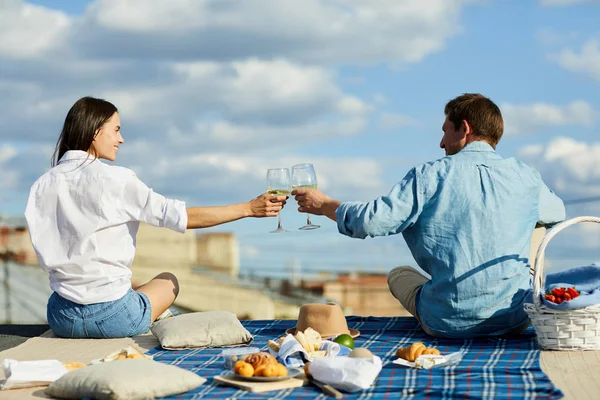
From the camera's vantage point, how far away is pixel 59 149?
530 cm

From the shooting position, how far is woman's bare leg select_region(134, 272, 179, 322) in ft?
18.2

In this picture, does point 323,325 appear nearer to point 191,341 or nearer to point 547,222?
point 191,341

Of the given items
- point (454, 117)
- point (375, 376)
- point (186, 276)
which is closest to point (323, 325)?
point (375, 376)

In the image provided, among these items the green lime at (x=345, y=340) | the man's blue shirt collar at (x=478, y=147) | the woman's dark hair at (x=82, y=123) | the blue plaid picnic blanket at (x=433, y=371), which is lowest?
the blue plaid picnic blanket at (x=433, y=371)

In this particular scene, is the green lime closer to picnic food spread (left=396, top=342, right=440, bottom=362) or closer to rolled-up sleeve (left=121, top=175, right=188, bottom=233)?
picnic food spread (left=396, top=342, right=440, bottom=362)

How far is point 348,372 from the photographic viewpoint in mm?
3734

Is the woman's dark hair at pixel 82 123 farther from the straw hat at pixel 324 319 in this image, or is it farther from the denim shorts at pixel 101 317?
the straw hat at pixel 324 319

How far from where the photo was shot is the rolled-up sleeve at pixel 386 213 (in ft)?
15.3

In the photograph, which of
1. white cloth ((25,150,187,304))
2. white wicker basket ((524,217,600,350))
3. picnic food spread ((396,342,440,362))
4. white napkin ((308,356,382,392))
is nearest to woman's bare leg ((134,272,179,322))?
white cloth ((25,150,187,304))

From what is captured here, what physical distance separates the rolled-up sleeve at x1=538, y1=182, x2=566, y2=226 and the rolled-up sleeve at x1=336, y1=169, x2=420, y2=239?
81cm

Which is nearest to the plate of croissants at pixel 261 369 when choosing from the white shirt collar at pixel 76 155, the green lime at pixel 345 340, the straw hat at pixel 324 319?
the green lime at pixel 345 340

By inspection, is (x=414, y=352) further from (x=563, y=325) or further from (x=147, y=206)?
(x=147, y=206)

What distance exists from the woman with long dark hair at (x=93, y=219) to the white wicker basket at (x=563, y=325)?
5.30ft

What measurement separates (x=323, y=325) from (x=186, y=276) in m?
18.1
